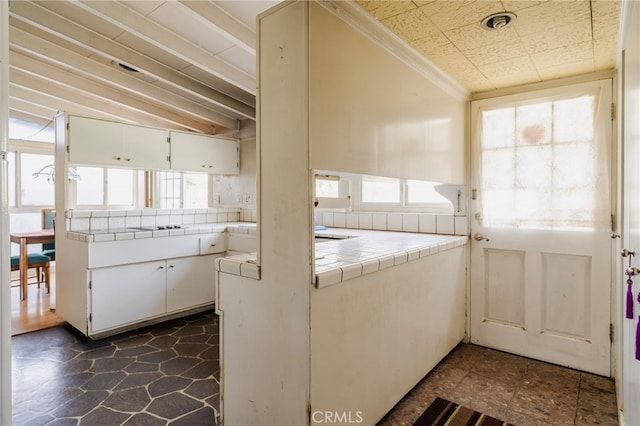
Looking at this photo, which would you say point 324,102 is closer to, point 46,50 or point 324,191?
point 324,191

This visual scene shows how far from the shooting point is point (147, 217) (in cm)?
383

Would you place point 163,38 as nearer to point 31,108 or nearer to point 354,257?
point 354,257

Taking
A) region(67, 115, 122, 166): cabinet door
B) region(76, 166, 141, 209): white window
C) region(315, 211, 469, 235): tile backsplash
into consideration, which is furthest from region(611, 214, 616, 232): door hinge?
region(76, 166, 141, 209): white window

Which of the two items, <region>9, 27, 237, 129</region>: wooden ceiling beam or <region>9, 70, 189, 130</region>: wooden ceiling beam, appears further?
<region>9, 70, 189, 130</region>: wooden ceiling beam

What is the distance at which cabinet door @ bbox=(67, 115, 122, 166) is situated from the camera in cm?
321

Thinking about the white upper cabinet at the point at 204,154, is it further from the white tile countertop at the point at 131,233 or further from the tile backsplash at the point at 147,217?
the white tile countertop at the point at 131,233

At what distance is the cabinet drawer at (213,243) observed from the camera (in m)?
3.63

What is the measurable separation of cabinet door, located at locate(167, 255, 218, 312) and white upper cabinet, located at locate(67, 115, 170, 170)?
1.16 meters

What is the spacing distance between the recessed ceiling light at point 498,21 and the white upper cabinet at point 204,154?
336 centimetres

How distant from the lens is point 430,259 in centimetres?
228

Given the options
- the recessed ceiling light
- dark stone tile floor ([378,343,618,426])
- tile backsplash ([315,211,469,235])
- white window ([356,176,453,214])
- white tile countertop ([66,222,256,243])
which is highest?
the recessed ceiling light

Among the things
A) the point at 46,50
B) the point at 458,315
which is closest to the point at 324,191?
the point at 458,315

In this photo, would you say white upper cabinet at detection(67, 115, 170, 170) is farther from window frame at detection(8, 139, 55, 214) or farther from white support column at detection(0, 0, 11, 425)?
window frame at detection(8, 139, 55, 214)

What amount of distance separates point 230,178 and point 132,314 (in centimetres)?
223
